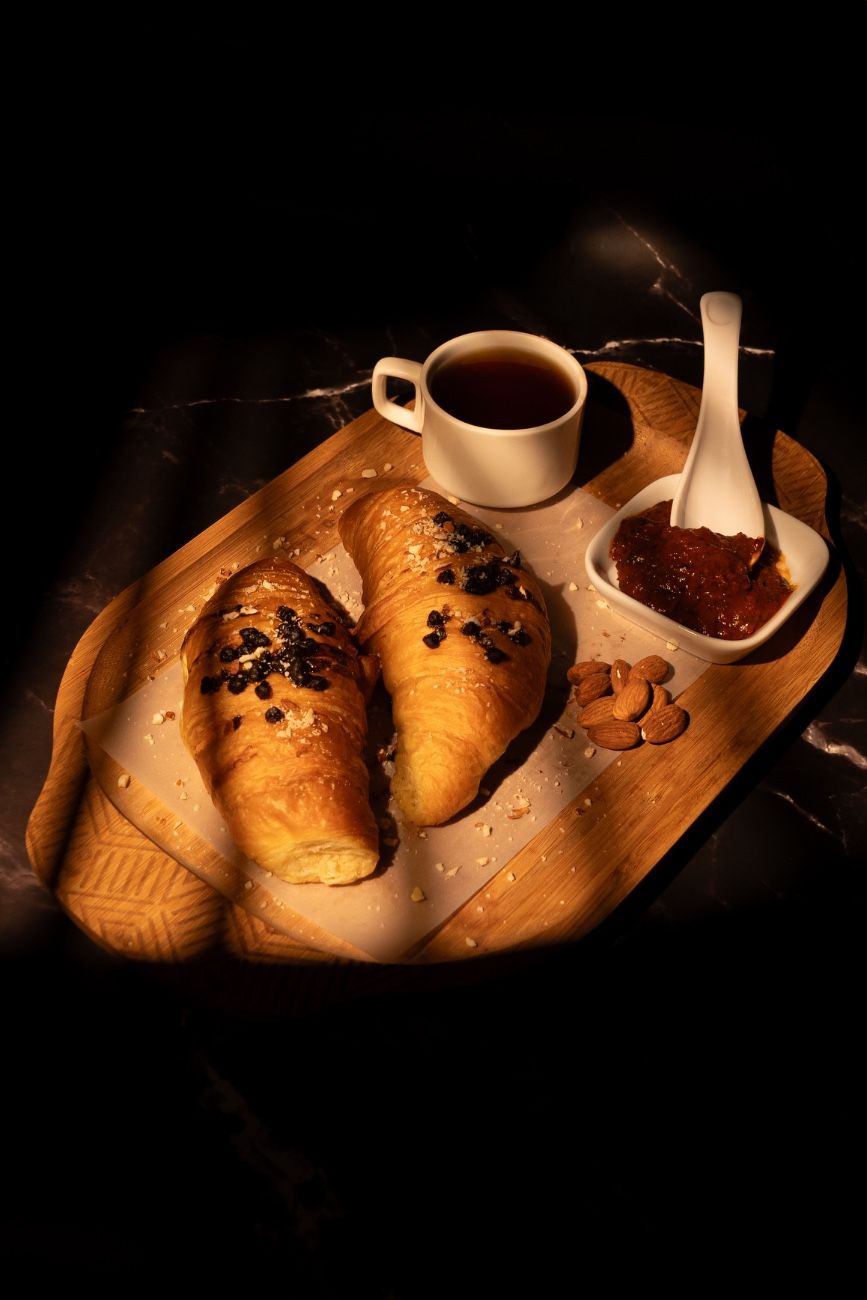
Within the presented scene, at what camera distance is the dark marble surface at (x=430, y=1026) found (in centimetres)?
149

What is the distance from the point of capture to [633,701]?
5.95 ft

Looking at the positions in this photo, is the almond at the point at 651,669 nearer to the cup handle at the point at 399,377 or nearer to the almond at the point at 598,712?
the almond at the point at 598,712

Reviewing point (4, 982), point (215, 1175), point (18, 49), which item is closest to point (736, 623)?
point (215, 1175)

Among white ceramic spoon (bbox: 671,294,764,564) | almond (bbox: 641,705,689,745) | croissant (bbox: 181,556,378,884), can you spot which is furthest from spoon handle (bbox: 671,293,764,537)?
croissant (bbox: 181,556,378,884)

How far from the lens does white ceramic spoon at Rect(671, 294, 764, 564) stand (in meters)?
2.01

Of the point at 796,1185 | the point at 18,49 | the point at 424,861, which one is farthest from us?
the point at 18,49

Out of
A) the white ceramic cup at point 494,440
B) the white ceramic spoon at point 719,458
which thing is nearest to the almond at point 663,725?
the white ceramic spoon at point 719,458

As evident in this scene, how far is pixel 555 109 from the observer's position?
3025mm

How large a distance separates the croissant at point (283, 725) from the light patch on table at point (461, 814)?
5cm

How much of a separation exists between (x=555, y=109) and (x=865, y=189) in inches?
34.1

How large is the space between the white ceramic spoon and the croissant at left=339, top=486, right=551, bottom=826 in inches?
14.6

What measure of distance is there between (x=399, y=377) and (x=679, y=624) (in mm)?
778

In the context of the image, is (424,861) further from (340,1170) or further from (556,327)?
(556,327)

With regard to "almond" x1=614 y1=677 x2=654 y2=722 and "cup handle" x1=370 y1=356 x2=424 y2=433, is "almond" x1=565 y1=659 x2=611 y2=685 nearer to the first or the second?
"almond" x1=614 y1=677 x2=654 y2=722
